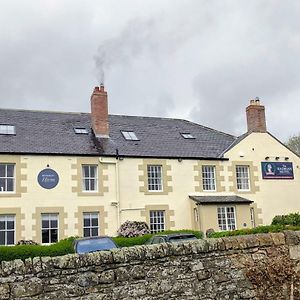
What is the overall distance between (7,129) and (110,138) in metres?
5.68

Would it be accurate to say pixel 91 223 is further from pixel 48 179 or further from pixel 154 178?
pixel 154 178

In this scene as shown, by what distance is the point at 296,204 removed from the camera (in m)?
28.7

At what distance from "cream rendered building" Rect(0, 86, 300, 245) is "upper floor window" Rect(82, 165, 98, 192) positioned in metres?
0.05

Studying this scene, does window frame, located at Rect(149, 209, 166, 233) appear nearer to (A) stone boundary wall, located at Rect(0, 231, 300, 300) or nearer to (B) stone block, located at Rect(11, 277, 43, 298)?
(A) stone boundary wall, located at Rect(0, 231, 300, 300)

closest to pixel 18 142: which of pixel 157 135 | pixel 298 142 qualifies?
pixel 157 135

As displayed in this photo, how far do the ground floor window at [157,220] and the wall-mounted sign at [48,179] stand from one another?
553 cm

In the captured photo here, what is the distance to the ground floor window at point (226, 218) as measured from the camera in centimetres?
2533

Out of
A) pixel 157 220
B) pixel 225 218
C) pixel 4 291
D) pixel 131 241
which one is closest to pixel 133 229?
pixel 157 220

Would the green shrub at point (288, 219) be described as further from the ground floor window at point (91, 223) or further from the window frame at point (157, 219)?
the ground floor window at point (91, 223)

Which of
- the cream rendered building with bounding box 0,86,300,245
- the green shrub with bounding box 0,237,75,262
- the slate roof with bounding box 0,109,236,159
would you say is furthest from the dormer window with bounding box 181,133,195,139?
the green shrub with bounding box 0,237,75,262

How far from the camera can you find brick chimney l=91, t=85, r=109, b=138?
26.7 meters

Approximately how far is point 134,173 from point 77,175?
124 inches

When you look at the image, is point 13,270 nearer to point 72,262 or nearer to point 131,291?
point 72,262

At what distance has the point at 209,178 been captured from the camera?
26875mm
